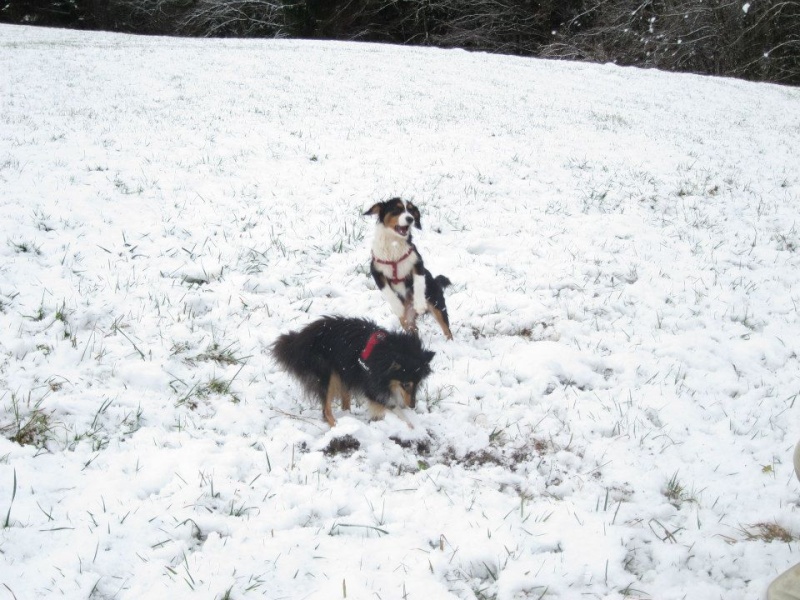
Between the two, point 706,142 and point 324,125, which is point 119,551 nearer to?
point 324,125

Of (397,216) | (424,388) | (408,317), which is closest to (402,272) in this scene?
(408,317)

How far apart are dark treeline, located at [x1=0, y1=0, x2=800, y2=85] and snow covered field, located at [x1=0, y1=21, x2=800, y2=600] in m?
17.6

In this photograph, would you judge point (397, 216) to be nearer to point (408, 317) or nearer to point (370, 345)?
point (408, 317)

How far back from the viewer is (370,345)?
11.6 ft

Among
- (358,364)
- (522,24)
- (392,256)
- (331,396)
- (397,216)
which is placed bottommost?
(331,396)

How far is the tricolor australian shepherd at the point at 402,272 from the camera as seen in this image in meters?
4.75

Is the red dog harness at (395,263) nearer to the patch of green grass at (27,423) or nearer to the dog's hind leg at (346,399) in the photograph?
the dog's hind leg at (346,399)

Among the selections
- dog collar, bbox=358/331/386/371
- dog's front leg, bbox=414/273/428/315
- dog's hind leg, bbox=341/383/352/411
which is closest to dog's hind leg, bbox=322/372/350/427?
dog's hind leg, bbox=341/383/352/411

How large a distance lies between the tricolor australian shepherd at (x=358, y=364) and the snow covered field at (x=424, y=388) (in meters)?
0.20

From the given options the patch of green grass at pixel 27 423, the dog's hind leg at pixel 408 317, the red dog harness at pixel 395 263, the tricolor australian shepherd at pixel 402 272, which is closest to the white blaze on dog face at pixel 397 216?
the tricolor australian shepherd at pixel 402 272

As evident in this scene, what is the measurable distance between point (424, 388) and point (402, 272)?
1.30 metres

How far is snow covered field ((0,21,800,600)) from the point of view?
2.54 metres

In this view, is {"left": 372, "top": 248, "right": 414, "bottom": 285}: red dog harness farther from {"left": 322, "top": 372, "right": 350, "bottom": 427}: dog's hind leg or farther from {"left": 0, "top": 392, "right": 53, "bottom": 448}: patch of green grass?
{"left": 0, "top": 392, "right": 53, "bottom": 448}: patch of green grass

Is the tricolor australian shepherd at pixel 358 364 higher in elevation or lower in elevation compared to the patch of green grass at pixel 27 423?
higher
